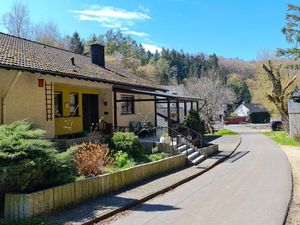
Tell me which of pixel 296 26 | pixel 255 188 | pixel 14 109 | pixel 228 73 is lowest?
pixel 255 188

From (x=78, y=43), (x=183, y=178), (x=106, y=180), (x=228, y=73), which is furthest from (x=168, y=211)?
(x=228, y=73)

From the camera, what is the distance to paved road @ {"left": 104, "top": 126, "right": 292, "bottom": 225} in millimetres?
7617

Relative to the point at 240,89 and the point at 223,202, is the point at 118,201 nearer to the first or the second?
the point at 223,202

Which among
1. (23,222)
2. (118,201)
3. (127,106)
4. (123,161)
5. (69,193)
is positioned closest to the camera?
(23,222)

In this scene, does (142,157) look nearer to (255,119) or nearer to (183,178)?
(183,178)

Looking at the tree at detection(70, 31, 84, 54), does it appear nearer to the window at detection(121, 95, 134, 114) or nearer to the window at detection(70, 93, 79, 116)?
the window at detection(121, 95, 134, 114)

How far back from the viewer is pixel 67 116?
57.3 feet

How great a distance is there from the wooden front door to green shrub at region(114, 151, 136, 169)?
22.3 ft

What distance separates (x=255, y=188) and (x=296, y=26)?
31.3ft

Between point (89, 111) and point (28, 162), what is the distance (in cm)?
1257

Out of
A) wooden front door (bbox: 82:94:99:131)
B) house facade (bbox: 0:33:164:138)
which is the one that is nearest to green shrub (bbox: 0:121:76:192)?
house facade (bbox: 0:33:164:138)

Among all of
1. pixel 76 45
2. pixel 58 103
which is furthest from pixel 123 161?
pixel 76 45

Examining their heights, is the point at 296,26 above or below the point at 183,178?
above

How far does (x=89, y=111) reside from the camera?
20000mm
